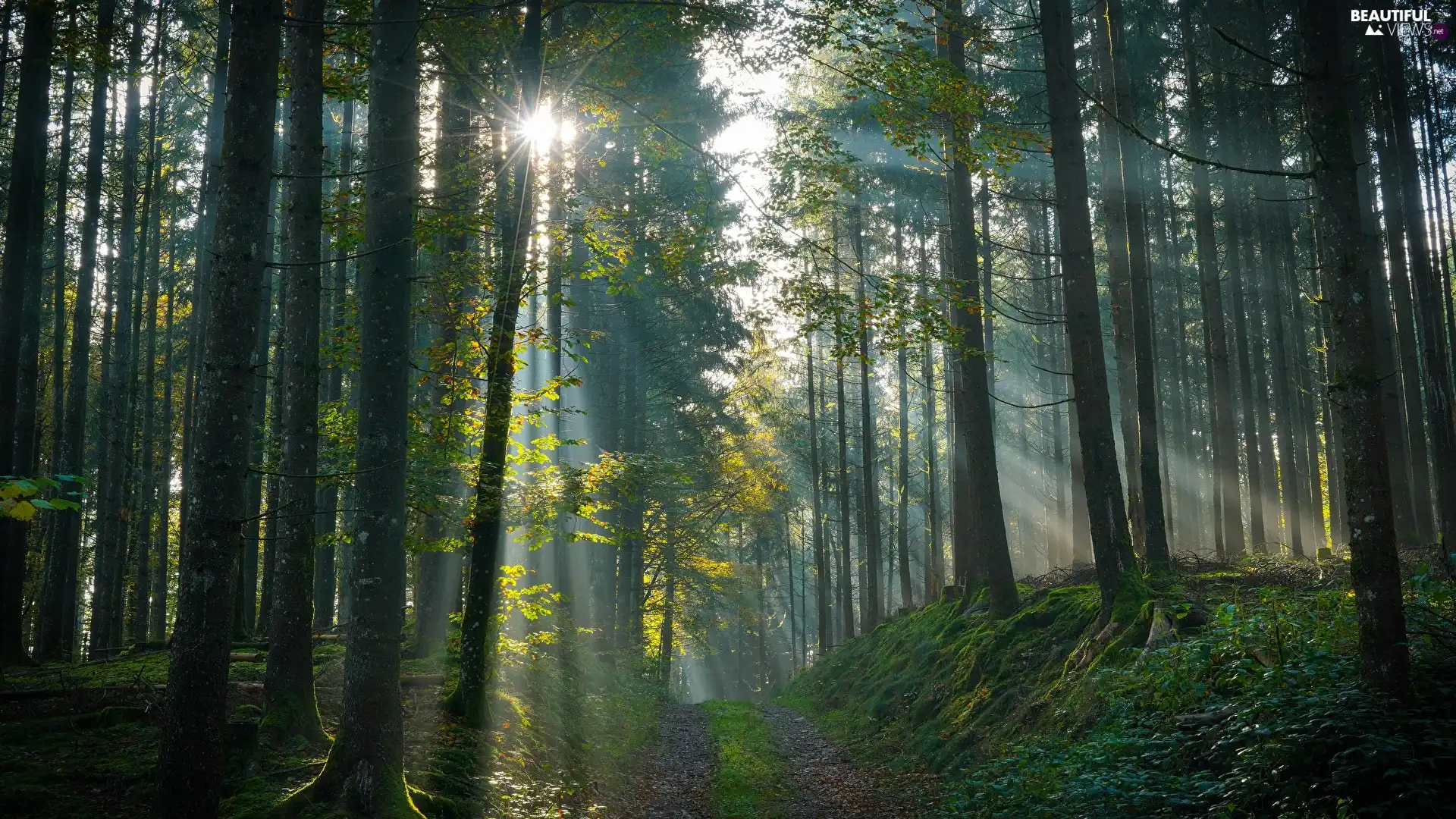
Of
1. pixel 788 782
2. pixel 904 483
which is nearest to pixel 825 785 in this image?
pixel 788 782

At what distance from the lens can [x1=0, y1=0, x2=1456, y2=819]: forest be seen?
591 cm

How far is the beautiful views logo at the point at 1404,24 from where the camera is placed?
37.5 feet

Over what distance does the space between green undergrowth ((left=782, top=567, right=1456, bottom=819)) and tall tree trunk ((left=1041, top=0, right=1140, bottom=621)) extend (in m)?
0.99

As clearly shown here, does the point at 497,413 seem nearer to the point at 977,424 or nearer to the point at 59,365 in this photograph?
the point at 977,424

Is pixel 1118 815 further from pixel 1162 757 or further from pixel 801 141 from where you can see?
pixel 801 141

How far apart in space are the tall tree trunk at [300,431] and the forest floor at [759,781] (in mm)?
3990

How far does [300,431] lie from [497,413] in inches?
81.2

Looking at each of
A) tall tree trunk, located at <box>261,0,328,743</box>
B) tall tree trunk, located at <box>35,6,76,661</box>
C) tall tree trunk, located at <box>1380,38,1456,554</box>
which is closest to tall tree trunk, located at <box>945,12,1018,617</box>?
tall tree trunk, located at <box>1380,38,1456,554</box>

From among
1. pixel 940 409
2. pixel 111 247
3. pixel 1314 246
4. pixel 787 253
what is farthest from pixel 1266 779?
pixel 940 409

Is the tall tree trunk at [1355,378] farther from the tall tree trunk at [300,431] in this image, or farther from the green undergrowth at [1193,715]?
the tall tree trunk at [300,431]

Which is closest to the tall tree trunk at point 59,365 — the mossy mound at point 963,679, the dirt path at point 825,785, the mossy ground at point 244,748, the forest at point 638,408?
the forest at point 638,408

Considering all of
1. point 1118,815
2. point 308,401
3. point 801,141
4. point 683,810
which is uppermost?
point 801,141

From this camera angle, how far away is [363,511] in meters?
6.91

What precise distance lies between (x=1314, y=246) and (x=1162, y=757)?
20.9 metres
